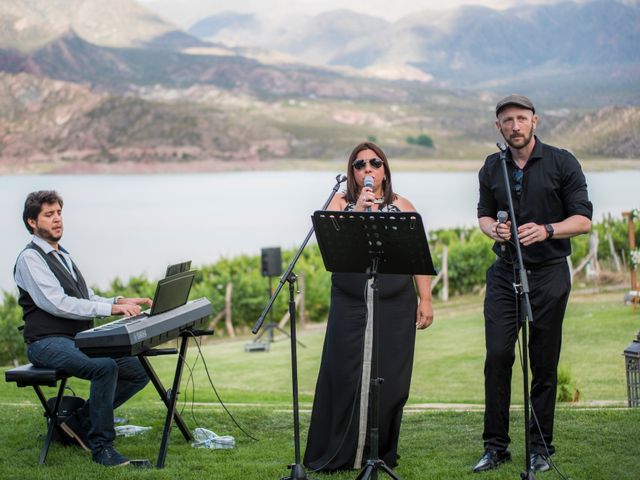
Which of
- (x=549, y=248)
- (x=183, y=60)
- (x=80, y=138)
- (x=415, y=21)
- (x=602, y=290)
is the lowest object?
(x=602, y=290)

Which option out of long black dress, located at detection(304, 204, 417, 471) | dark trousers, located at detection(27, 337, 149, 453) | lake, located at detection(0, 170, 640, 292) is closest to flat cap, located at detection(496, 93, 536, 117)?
long black dress, located at detection(304, 204, 417, 471)

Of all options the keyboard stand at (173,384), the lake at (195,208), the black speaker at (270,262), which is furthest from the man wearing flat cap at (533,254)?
the lake at (195,208)

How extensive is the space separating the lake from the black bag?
42521mm

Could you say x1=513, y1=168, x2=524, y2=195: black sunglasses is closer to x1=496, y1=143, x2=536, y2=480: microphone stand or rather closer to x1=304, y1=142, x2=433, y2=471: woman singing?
x1=496, y1=143, x2=536, y2=480: microphone stand

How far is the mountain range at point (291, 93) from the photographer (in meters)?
71.9

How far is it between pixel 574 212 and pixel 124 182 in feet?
310

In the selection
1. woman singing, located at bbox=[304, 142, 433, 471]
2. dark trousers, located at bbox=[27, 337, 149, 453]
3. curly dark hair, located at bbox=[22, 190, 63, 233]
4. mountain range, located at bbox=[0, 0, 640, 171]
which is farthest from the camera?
mountain range, located at bbox=[0, 0, 640, 171]

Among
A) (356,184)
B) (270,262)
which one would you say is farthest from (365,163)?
(270,262)

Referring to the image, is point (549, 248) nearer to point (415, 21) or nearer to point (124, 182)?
point (124, 182)

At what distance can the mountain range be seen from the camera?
236 ft

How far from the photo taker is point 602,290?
20.1 m

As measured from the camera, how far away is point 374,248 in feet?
14.3

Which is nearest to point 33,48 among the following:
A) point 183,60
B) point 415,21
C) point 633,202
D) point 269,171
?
point 183,60

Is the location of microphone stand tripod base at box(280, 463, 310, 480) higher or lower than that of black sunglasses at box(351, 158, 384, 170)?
lower
